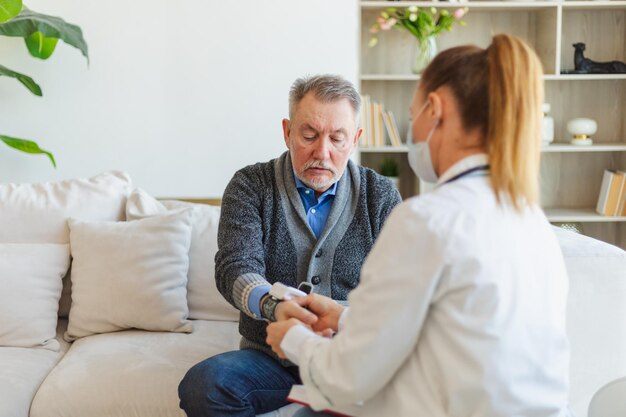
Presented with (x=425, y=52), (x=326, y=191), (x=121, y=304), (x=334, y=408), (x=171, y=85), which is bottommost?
(x=121, y=304)

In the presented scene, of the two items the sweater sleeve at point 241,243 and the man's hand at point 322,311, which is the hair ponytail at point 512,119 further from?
the sweater sleeve at point 241,243

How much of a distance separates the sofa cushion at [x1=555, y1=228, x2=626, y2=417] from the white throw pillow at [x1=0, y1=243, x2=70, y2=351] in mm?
1460

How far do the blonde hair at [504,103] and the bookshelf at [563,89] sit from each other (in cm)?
276

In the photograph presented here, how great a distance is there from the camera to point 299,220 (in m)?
2.06

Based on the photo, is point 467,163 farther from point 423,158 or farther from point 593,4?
point 593,4

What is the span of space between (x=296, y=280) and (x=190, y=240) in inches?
25.8

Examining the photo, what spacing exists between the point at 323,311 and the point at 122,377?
29.7 inches

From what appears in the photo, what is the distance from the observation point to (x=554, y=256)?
1.29 m

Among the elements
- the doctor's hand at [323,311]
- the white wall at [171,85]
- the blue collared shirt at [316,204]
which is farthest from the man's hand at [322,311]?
the white wall at [171,85]

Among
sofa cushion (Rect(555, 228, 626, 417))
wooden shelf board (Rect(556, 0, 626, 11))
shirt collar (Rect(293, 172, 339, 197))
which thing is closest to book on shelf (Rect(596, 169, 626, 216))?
wooden shelf board (Rect(556, 0, 626, 11))

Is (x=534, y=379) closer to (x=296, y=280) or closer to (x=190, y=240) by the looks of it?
(x=296, y=280)

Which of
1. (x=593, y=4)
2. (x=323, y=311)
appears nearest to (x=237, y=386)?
(x=323, y=311)

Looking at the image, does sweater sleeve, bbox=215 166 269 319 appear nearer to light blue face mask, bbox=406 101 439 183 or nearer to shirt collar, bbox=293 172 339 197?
shirt collar, bbox=293 172 339 197

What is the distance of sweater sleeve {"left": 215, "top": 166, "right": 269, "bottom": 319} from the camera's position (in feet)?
6.15
